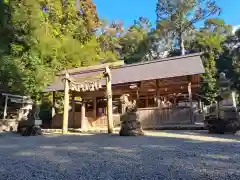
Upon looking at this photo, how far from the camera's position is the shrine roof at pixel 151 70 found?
9914mm

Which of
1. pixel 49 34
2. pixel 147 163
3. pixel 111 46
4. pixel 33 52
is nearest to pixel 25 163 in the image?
pixel 147 163

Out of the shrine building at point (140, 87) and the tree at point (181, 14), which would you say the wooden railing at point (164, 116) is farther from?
the tree at point (181, 14)

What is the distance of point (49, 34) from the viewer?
48.5ft

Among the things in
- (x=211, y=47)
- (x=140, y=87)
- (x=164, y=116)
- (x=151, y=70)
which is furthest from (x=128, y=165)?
(x=211, y=47)

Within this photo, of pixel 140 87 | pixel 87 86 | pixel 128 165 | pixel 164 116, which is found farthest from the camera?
pixel 140 87

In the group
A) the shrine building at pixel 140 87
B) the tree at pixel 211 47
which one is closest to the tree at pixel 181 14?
the tree at pixel 211 47

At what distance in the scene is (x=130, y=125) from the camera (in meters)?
6.96

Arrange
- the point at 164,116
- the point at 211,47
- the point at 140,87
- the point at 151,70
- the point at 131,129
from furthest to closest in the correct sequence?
the point at 211,47
the point at 140,87
the point at 151,70
the point at 164,116
the point at 131,129

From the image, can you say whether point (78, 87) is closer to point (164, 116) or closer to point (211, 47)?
point (164, 116)

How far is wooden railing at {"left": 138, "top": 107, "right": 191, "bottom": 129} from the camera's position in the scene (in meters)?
9.37

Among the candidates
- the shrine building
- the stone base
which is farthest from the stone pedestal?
the shrine building

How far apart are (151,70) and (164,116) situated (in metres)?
2.57

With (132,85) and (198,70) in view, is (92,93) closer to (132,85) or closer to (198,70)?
(132,85)

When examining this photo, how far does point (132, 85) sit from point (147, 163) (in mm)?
8366
